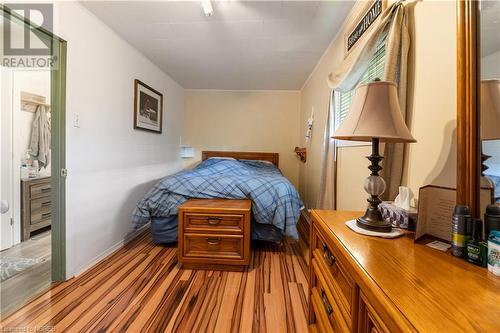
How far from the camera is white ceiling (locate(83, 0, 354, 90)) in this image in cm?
170

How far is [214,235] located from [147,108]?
189 centimetres

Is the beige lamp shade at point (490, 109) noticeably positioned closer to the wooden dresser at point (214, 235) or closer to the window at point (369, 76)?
the window at point (369, 76)

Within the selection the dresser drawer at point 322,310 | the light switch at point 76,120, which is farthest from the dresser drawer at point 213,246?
the light switch at point 76,120

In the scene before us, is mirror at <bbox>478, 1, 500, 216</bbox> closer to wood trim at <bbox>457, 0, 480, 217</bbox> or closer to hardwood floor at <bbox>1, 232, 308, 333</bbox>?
wood trim at <bbox>457, 0, 480, 217</bbox>

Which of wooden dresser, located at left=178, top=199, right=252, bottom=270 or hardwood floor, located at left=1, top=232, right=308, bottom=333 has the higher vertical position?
wooden dresser, located at left=178, top=199, right=252, bottom=270

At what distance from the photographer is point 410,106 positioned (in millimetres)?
1052

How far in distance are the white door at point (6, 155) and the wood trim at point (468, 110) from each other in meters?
3.40

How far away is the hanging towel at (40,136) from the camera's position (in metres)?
2.64

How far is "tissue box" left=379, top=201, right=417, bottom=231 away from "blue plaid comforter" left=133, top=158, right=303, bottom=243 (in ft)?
3.46

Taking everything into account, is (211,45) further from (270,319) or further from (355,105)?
(270,319)

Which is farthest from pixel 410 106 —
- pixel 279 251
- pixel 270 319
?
pixel 279 251

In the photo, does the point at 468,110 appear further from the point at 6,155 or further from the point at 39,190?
the point at 39,190

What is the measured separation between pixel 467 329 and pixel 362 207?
3.97ft

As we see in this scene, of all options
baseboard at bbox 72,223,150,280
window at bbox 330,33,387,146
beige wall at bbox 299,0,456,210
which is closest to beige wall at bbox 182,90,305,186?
baseboard at bbox 72,223,150,280
